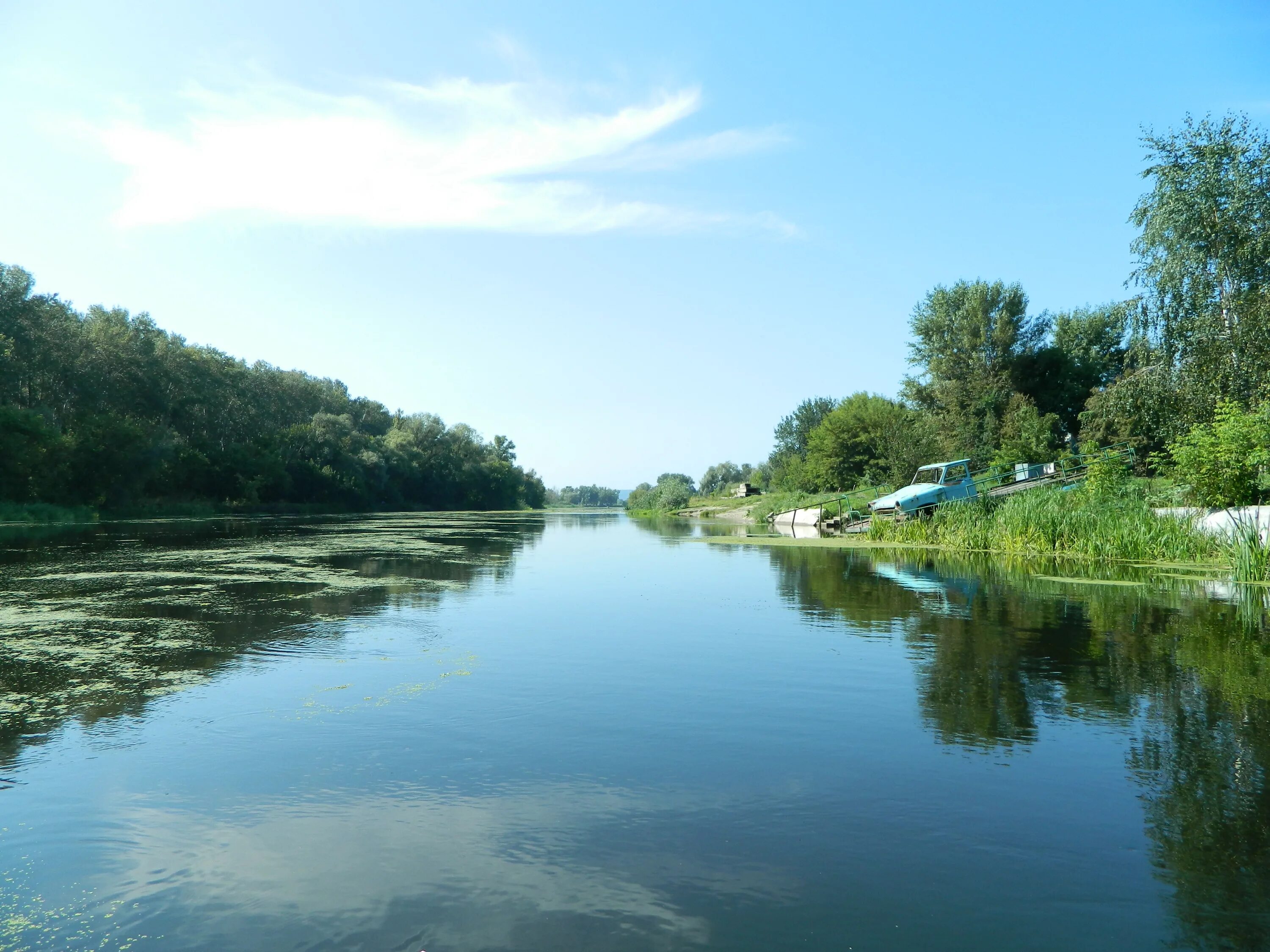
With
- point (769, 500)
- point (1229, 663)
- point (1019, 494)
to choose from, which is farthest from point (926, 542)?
point (769, 500)

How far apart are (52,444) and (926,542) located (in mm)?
44636

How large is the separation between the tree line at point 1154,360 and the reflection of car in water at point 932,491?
5.00m

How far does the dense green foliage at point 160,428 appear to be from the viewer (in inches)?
1854

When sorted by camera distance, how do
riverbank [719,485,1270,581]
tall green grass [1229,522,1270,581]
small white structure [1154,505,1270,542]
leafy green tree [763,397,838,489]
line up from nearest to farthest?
tall green grass [1229,522,1270,581], small white structure [1154,505,1270,542], riverbank [719,485,1270,581], leafy green tree [763,397,838,489]

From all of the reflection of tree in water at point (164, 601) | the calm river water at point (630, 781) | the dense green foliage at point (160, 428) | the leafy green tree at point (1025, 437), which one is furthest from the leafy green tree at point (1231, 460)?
the dense green foliage at point (160, 428)

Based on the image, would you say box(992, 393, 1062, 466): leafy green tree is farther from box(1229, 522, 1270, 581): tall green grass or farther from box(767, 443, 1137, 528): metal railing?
box(1229, 522, 1270, 581): tall green grass

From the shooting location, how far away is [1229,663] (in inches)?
358

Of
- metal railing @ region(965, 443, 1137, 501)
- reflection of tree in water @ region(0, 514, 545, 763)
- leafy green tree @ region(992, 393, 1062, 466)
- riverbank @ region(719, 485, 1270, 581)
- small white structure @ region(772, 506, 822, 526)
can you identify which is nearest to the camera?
reflection of tree in water @ region(0, 514, 545, 763)

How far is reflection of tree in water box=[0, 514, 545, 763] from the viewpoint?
7930 millimetres

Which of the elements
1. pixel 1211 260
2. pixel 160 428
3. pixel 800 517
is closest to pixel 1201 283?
pixel 1211 260

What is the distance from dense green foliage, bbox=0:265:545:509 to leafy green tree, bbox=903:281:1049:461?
48321mm

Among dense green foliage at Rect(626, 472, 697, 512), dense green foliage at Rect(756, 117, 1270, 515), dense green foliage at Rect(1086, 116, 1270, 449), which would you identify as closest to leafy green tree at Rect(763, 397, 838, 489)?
dense green foliage at Rect(626, 472, 697, 512)

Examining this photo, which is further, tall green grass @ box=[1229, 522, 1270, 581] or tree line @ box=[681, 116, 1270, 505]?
tree line @ box=[681, 116, 1270, 505]

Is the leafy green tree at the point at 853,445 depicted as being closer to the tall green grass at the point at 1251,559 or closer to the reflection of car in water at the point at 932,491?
the reflection of car in water at the point at 932,491
